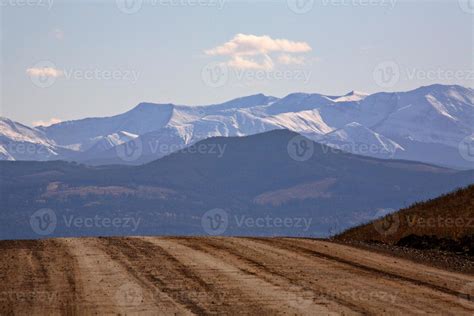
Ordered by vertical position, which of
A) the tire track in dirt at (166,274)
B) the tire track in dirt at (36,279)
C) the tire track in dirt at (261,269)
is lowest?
the tire track in dirt at (36,279)

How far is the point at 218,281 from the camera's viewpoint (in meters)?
19.1

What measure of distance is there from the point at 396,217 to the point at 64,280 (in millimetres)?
17647

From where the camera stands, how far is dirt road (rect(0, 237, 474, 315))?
16016 mm

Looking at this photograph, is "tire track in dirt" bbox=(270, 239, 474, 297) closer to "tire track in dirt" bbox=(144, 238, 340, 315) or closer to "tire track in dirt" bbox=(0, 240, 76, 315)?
"tire track in dirt" bbox=(144, 238, 340, 315)

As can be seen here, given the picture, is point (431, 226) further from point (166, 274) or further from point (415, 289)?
point (166, 274)

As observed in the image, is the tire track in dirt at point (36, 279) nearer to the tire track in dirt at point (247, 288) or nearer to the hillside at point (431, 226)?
the tire track in dirt at point (247, 288)

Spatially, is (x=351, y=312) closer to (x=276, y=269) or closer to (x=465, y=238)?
Result: (x=276, y=269)

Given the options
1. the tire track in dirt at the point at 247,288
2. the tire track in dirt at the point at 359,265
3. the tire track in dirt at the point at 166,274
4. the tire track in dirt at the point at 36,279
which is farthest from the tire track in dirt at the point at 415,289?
the tire track in dirt at the point at 36,279

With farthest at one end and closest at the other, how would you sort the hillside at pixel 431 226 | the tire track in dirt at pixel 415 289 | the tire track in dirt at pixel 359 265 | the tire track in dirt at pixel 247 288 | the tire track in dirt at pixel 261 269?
the hillside at pixel 431 226
the tire track in dirt at pixel 359 265
the tire track in dirt at pixel 261 269
the tire track in dirt at pixel 415 289
the tire track in dirt at pixel 247 288

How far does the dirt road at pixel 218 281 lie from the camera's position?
631 inches

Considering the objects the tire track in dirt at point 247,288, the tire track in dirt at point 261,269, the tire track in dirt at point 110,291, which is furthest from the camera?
the tire track in dirt at point 261,269

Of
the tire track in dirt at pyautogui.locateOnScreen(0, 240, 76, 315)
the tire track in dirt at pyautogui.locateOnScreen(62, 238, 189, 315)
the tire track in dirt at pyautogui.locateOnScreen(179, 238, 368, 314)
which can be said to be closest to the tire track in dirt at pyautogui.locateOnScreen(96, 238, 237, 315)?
the tire track in dirt at pyautogui.locateOnScreen(62, 238, 189, 315)

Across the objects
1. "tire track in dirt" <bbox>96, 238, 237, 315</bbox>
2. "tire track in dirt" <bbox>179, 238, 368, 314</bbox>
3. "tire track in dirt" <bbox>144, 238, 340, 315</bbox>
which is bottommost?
"tire track in dirt" <bbox>96, 238, 237, 315</bbox>

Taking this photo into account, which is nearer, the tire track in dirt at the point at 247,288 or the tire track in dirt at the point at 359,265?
the tire track in dirt at the point at 247,288
